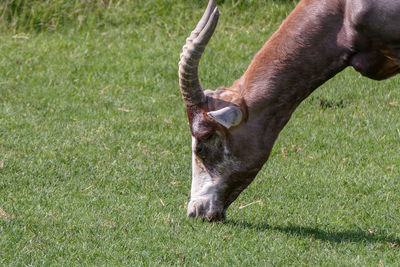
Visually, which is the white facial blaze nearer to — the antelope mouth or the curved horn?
the antelope mouth

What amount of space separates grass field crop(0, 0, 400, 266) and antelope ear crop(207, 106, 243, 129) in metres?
0.90

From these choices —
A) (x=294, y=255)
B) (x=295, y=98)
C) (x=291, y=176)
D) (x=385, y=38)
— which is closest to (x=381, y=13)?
(x=385, y=38)

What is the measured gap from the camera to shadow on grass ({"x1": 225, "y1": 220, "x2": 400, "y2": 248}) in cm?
685

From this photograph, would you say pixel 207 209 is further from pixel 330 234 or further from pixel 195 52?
pixel 195 52

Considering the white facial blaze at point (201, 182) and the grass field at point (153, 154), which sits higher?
the white facial blaze at point (201, 182)

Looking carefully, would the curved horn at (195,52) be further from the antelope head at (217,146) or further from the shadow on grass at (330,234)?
the shadow on grass at (330,234)

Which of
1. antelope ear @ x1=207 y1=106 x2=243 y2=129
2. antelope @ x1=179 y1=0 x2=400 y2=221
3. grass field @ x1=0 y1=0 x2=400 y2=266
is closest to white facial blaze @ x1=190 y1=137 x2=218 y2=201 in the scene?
antelope @ x1=179 y1=0 x2=400 y2=221

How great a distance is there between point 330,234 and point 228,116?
131 cm

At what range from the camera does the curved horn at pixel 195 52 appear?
6.71 meters

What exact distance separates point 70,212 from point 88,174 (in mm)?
1130

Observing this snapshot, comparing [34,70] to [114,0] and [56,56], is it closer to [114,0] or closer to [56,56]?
[56,56]

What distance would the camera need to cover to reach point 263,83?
6.98 m

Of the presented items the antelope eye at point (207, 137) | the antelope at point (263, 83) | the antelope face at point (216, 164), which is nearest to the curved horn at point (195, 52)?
the antelope at point (263, 83)

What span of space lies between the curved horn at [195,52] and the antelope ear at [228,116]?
0.24 meters
